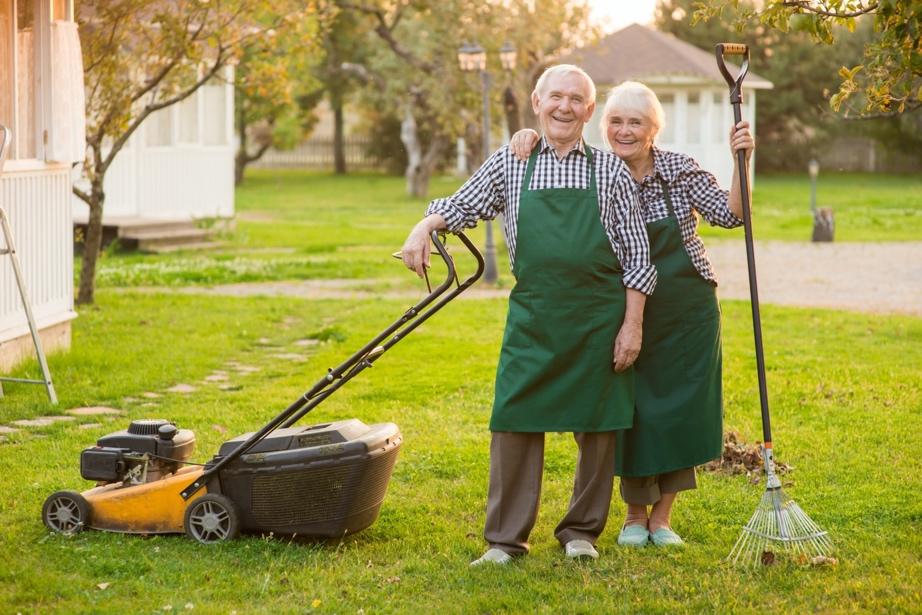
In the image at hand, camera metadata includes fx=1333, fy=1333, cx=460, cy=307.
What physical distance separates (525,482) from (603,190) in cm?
110

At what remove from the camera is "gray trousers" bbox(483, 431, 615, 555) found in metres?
4.85

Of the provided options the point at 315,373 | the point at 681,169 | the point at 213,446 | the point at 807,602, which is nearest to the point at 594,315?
the point at 681,169

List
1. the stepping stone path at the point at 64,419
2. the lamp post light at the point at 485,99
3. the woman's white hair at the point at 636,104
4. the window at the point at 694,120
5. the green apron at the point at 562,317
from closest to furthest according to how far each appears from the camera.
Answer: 1. the green apron at the point at 562,317
2. the woman's white hair at the point at 636,104
3. the stepping stone path at the point at 64,419
4. the lamp post light at the point at 485,99
5. the window at the point at 694,120

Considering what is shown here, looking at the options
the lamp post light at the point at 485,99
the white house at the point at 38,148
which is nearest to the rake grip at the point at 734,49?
the white house at the point at 38,148

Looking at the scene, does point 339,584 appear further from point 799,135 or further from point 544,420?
point 799,135

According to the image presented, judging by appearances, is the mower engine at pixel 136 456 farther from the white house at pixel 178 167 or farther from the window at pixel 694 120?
the window at pixel 694 120

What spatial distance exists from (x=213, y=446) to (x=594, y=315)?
9.22 ft

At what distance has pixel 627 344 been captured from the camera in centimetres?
475

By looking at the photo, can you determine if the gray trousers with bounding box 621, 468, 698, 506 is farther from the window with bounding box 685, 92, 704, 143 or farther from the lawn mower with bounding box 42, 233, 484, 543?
the window with bounding box 685, 92, 704, 143

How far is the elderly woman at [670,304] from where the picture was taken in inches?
197

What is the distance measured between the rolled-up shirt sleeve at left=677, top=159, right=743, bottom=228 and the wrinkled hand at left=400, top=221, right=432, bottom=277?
1029 mm

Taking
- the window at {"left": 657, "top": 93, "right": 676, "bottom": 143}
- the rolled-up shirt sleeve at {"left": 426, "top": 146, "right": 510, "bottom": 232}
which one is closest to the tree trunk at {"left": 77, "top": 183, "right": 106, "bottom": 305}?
the rolled-up shirt sleeve at {"left": 426, "top": 146, "right": 510, "bottom": 232}

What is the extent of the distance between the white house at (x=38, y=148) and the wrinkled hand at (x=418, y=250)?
15.8 feet

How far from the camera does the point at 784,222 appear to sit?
2439 centimetres
